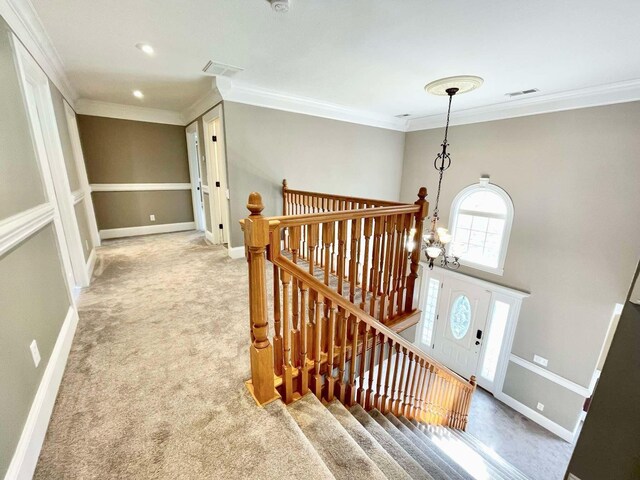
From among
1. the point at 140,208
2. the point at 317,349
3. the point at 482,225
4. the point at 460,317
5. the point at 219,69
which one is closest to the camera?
the point at 317,349

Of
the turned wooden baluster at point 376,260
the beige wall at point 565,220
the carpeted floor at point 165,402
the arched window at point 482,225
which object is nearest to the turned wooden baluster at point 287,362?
the carpeted floor at point 165,402

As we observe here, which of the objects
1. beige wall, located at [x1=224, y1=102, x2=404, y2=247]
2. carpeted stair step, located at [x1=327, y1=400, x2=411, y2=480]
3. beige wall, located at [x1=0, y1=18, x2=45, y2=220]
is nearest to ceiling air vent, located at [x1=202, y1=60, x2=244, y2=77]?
beige wall, located at [x1=224, y1=102, x2=404, y2=247]

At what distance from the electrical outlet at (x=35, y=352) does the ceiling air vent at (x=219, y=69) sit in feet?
9.09

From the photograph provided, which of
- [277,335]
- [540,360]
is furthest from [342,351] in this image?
[540,360]

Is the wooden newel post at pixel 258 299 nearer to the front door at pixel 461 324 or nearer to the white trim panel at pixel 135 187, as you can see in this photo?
the front door at pixel 461 324

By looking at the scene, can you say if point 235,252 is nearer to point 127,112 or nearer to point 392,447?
point 392,447

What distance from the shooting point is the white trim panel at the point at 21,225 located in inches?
44.8

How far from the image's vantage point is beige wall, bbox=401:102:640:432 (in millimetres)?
3268

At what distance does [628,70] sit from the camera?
8.88ft

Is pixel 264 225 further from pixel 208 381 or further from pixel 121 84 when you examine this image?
pixel 121 84

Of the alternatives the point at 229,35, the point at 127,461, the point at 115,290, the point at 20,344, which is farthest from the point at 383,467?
the point at 229,35

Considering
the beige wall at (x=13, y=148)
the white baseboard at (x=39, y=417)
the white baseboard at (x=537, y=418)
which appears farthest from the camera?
the white baseboard at (x=537, y=418)

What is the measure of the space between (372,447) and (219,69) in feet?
12.0

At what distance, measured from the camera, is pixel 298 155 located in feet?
13.5
